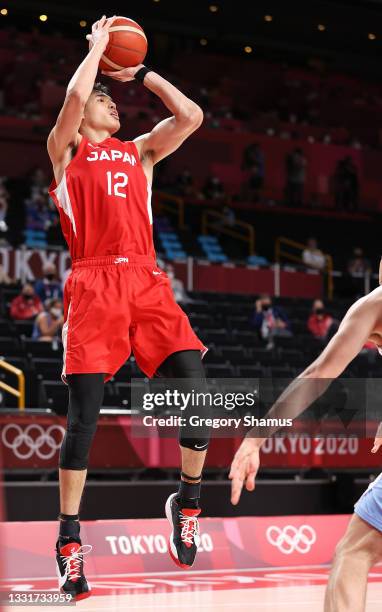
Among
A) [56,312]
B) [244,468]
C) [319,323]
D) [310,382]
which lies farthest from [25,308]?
[244,468]

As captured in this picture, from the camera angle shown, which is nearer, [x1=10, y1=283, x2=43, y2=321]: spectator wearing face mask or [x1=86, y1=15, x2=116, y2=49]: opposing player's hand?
[x1=86, y1=15, x2=116, y2=49]: opposing player's hand

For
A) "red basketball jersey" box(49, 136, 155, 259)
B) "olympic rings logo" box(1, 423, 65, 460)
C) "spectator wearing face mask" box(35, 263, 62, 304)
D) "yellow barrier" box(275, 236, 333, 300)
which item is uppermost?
"red basketball jersey" box(49, 136, 155, 259)

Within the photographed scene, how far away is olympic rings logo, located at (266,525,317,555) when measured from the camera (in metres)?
11.2

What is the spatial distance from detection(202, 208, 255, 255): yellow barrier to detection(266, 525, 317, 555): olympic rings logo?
1356 centimetres

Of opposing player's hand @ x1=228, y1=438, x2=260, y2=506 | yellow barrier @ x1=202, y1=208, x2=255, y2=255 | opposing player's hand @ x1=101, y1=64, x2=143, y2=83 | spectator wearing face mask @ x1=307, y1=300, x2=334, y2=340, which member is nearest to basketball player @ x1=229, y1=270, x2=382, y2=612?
opposing player's hand @ x1=228, y1=438, x2=260, y2=506

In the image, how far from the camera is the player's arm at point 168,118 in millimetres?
6051

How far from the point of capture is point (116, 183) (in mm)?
5988

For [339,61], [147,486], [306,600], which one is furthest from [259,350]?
[339,61]

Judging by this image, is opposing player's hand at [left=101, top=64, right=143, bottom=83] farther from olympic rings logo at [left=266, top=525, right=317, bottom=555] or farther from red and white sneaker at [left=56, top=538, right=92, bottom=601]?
olympic rings logo at [left=266, top=525, right=317, bottom=555]

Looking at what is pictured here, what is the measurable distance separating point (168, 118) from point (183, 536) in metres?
2.25

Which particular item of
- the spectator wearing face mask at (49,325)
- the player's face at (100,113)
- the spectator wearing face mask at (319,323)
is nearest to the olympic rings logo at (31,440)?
the spectator wearing face mask at (49,325)

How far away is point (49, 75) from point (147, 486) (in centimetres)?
1644

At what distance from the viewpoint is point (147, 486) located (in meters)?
11.7

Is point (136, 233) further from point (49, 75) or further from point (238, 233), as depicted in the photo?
point (49, 75)
